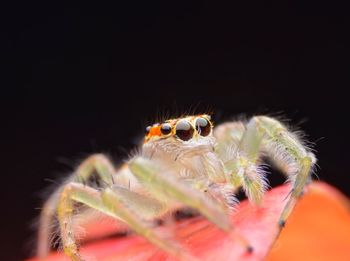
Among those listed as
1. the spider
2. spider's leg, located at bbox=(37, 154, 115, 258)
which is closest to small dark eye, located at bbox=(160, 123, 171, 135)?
the spider

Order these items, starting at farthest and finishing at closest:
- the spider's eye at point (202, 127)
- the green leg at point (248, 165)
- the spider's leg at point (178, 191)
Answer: the spider's eye at point (202, 127) < the green leg at point (248, 165) < the spider's leg at point (178, 191)

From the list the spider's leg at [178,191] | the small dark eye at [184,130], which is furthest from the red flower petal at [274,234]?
the small dark eye at [184,130]

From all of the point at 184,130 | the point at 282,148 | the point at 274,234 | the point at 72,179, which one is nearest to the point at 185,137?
the point at 184,130

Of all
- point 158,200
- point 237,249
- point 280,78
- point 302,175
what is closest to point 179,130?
point 158,200

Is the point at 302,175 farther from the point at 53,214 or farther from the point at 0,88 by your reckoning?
the point at 0,88

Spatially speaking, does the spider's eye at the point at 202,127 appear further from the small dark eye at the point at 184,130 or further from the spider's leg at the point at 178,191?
the spider's leg at the point at 178,191

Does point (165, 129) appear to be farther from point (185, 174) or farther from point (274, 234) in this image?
point (274, 234)
